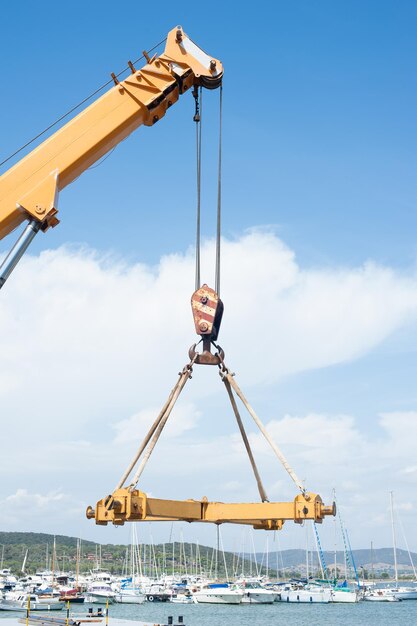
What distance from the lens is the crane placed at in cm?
1322

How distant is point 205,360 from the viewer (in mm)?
14508

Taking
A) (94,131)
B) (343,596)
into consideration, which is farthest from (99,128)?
(343,596)

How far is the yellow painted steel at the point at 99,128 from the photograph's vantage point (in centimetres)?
1351

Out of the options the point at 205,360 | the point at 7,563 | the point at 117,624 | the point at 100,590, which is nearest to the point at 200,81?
the point at 205,360

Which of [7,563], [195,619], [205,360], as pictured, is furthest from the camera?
[7,563]

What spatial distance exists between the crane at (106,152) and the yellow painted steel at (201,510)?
2cm

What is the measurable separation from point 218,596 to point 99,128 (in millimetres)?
86013

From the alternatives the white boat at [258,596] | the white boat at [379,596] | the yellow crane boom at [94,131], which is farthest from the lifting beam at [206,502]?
the white boat at [379,596]

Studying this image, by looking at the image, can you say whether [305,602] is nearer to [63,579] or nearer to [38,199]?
[63,579]

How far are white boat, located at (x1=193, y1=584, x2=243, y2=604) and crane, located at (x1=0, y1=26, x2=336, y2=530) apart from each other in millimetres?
82160

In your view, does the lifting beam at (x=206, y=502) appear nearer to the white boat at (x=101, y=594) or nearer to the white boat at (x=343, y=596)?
the white boat at (x=101, y=594)

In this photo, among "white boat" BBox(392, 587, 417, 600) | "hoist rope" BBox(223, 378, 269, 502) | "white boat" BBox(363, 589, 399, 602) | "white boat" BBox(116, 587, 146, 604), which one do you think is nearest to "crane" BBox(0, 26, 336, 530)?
"hoist rope" BBox(223, 378, 269, 502)

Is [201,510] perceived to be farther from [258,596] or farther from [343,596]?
[343,596]

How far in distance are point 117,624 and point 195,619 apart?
150ft
